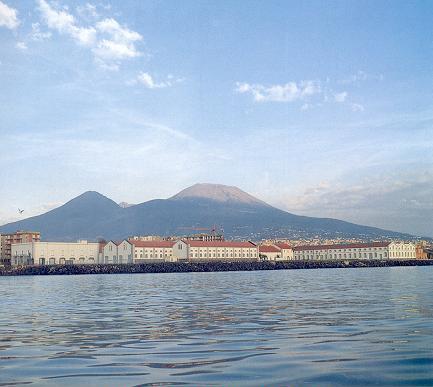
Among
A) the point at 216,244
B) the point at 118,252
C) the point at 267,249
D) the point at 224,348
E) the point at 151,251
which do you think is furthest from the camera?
the point at 267,249

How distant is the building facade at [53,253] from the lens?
15879 centimetres

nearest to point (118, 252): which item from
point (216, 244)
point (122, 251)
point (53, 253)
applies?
point (122, 251)

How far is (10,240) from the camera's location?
Answer: 187625 millimetres

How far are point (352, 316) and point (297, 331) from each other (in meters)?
4.60

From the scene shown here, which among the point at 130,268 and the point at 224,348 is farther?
the point at 130,268

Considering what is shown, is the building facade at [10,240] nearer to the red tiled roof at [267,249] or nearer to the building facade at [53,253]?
the building facade at [53,253]

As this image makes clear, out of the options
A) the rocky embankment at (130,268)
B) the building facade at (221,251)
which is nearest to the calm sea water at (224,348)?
the rocky embankment at (130,268)

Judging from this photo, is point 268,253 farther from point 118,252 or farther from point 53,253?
point 53,253

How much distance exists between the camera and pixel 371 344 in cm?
1366

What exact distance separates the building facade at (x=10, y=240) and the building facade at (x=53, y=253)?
A: 7809 millimetres

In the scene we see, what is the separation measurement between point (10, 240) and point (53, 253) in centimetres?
3382

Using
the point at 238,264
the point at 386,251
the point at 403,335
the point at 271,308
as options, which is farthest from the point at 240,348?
the point at 386,251

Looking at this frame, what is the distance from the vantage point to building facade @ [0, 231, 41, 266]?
587 feet

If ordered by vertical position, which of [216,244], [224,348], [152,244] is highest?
[152,244]
